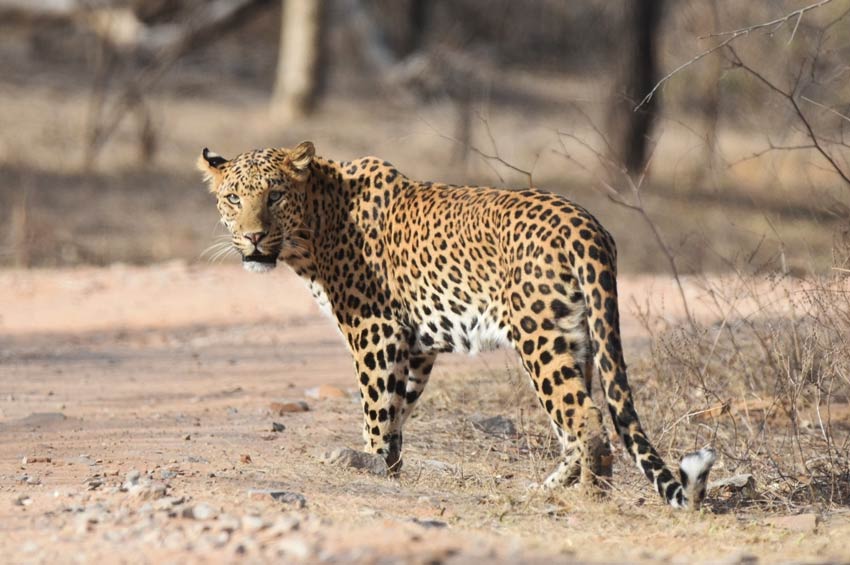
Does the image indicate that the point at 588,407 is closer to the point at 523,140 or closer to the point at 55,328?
the point at 55,328

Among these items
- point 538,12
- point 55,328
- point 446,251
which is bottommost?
point 55,328

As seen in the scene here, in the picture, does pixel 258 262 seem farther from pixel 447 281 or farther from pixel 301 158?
pixel 447 281

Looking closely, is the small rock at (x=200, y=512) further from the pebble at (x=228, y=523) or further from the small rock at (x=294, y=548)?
the small rock at (x=294, y=548)

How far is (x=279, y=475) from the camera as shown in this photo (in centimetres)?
671

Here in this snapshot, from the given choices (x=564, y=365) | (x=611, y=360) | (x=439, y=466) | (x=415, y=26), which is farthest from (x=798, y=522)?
(x=415, y=26)

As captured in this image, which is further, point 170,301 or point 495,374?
point 170,301

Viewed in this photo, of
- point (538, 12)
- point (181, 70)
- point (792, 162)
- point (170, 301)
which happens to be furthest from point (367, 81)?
point (170, 301)

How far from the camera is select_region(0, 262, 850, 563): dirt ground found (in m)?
5.27

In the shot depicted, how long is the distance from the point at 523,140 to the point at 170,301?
462 inches

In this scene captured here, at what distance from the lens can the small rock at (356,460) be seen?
6930 millimetres

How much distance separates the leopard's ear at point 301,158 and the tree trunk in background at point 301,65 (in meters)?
16.9

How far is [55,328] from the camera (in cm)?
1262

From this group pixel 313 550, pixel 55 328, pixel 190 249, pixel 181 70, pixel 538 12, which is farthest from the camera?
pixel 538 12

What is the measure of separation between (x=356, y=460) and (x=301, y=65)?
716 inches
